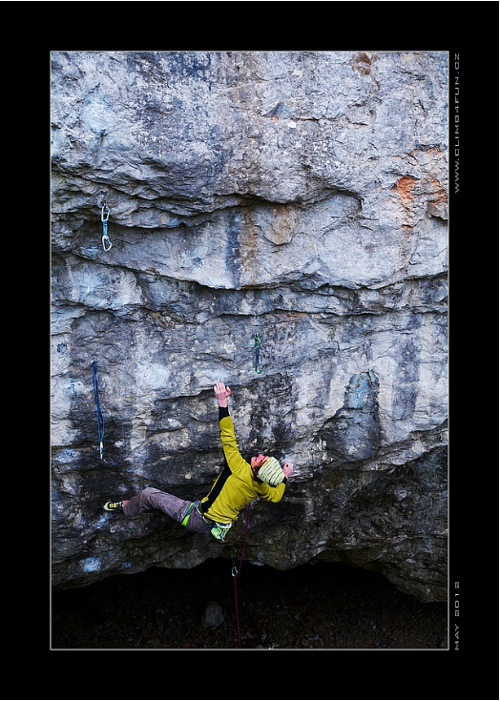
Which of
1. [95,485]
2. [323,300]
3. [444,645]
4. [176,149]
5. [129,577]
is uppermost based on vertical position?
[176,149]

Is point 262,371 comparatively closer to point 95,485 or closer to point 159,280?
point 159,280

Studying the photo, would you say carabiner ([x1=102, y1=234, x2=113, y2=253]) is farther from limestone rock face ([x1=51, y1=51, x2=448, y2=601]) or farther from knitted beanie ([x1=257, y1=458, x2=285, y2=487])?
knitted beanie ([x1=257, y1=458, x2=285, y2=487])

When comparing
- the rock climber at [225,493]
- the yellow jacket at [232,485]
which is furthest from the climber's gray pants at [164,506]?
the yellow jacket at [232,485]

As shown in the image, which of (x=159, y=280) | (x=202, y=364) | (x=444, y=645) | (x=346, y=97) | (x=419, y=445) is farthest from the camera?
(x=444, y=645)

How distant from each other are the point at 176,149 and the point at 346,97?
3.67 feet

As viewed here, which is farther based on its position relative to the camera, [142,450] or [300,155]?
[142,450]

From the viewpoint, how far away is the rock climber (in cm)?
339

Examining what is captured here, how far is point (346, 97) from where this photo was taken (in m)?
3.30

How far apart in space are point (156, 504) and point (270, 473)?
3.25 ft

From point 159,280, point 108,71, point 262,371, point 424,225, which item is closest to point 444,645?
point 262,371

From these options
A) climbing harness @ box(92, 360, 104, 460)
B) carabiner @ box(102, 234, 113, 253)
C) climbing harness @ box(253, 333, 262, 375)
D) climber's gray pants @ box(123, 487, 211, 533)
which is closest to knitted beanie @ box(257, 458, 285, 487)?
climber's gray pants @ box(123, 487, 211, 533)

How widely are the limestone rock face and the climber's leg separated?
0.22 m

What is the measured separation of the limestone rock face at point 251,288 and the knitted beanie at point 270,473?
73 cm

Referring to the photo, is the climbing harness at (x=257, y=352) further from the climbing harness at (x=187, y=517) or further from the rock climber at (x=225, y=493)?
the climbing harness at (x=187, y=517)
